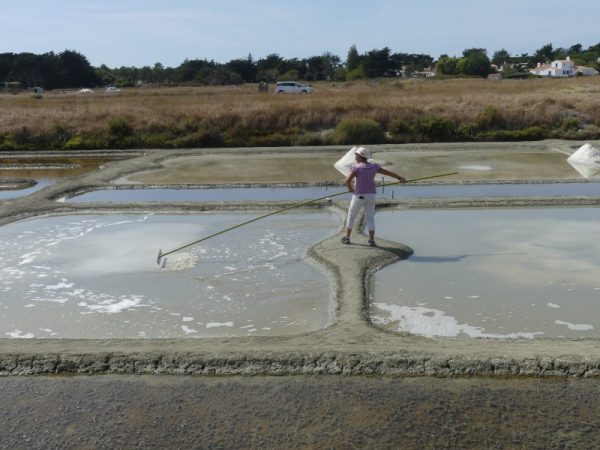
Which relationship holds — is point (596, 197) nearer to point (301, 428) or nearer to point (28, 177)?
point (301, 428)

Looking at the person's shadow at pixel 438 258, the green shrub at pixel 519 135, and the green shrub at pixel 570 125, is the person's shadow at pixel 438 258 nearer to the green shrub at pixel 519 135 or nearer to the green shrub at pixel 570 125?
the green shrub at pixel 519 135

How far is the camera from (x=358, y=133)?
58.3 ft

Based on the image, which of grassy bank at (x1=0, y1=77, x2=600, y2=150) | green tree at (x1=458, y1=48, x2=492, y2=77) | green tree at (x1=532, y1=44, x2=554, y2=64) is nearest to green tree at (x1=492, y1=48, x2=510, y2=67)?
green tree at (x1=532, y1=44, x2=554, y2=64)

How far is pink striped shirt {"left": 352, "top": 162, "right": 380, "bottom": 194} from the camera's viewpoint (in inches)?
→ 263

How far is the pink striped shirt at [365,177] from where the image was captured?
6676 mm

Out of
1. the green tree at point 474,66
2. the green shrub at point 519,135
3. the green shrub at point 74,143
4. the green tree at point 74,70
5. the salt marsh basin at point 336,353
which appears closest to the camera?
the salt marsh basin at point 336,353

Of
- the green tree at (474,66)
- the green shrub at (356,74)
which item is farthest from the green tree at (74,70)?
the green tree at (474,66)

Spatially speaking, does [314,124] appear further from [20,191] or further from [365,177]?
[365,177]

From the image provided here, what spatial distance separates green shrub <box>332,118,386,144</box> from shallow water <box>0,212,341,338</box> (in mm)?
9619

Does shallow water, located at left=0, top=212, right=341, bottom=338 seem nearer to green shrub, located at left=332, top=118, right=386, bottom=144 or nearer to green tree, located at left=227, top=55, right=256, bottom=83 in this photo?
green shrub, located at left=332, top=118, right=386, bottom=144

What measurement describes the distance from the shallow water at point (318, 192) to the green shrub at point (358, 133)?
23.0 ft

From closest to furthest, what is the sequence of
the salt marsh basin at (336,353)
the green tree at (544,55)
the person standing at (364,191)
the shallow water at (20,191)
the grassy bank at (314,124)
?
the salt marsh basin at (336,353) < the person standing at (364,191) < the shallow water at (20,191) < the grassy bank at (314,124) < the green tree at (544,55)

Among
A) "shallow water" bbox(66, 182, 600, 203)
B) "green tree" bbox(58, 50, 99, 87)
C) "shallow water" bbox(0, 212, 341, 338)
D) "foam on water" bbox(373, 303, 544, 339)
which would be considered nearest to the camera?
"foam on water" bbox(373, 303, 544, 339)

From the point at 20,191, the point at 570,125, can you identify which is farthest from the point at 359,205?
the point at 570,125
